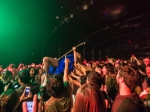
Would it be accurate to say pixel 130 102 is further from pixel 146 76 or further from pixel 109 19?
pixel 109 19

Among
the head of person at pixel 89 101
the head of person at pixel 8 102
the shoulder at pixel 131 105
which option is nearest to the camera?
the head of person at pixel 89 101

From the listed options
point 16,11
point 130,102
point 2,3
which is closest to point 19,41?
point 16,11

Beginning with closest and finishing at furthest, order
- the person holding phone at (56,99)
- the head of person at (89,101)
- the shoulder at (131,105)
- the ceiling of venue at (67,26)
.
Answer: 1. the head of person at (89,101)
2. the shoulder at (131,105)
3. the person holding phone at (56,99)
4. the ceiling of venue at (67,26)

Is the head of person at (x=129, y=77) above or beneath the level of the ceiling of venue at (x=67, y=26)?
beneath

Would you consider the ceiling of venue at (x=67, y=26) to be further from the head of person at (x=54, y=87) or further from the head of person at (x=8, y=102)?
the head of person at (x=8, y=102)

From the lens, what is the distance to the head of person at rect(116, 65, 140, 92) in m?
1.65

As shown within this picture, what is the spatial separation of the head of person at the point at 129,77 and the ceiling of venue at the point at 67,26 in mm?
8132

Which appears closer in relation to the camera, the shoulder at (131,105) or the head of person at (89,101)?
the head of person at (89,101)

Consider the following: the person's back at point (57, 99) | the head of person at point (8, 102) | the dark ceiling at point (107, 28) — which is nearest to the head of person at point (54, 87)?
the person's back at point (57, 99)

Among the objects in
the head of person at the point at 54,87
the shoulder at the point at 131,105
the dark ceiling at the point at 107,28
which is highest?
the dark ceiling at the point at 107,28

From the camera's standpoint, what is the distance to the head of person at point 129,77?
1654mm

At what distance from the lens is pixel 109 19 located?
11883mm

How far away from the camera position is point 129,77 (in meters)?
1.67

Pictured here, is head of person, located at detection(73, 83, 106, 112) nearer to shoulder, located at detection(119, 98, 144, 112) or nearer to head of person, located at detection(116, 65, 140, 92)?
shoulder, located at detection(119, 98, 144, 112)
